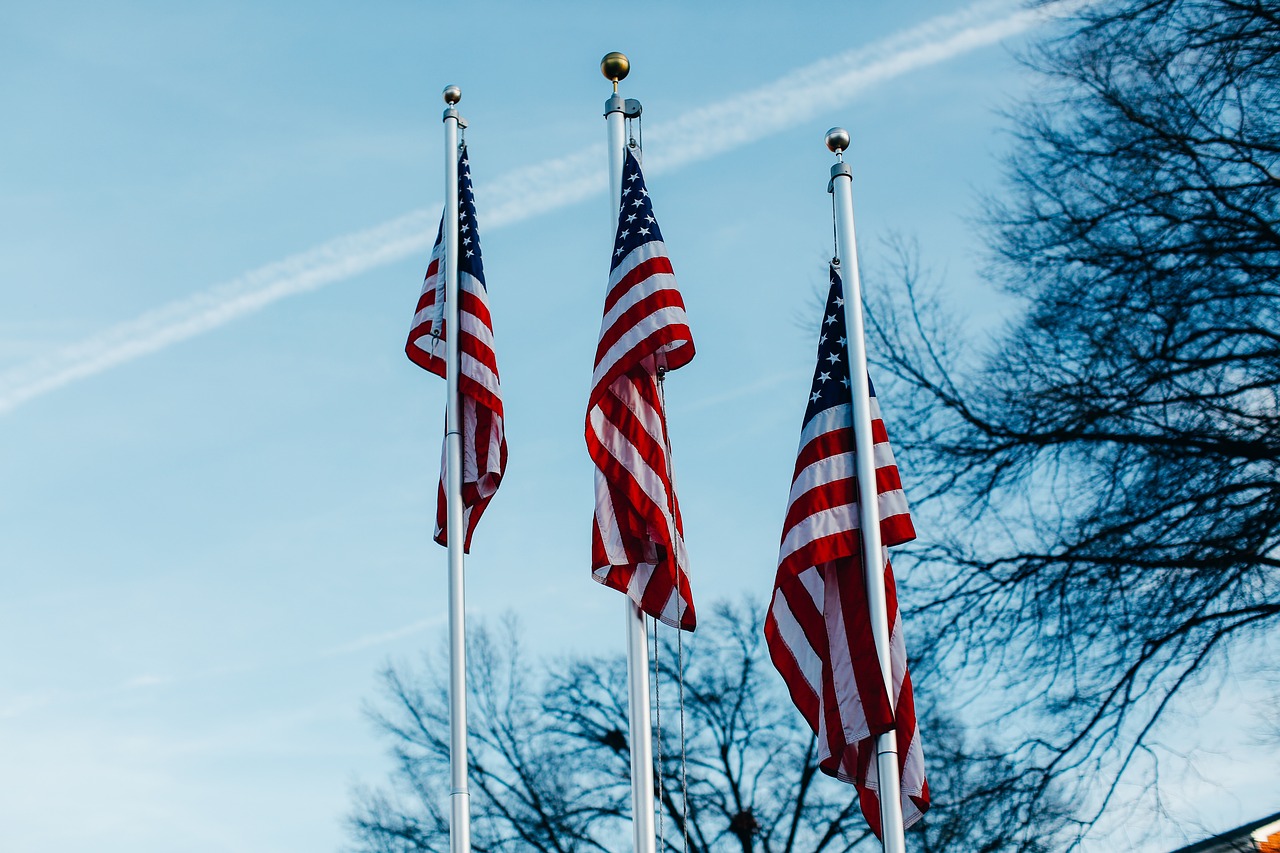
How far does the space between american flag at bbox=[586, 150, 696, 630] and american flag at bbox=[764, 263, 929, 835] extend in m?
0.56

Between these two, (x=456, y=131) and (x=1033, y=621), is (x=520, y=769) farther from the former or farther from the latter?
(x=456, y=131)

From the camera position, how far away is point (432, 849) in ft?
80.8

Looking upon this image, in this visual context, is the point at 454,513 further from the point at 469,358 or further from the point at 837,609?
the point at 837,609

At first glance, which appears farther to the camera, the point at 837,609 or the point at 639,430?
the point at 639,430

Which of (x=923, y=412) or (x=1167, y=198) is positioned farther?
(x=923, y=412)

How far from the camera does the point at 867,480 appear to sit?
7.46 m

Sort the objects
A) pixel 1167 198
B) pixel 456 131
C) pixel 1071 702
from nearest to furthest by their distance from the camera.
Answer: pixel 456 131 → pixel 1071 702 → pixel 1167 198

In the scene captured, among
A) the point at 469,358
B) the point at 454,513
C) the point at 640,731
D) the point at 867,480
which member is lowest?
the point at 640,731

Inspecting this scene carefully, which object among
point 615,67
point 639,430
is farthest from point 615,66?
point 639,430

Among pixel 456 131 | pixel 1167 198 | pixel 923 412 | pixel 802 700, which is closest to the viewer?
pixel 802 700

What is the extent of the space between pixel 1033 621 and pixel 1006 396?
1.96 metres

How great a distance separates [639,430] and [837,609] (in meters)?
1.36

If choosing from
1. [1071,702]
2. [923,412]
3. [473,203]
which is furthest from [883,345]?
[473,203]

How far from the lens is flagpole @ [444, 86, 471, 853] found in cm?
815
